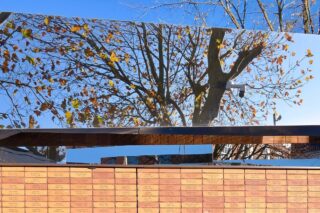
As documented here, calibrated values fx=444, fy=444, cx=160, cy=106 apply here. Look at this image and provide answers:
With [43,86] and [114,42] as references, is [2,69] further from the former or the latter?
[114,42]

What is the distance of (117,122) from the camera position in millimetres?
5598

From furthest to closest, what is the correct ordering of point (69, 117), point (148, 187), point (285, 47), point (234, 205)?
1. point (285, 47)
2. point (234, 205)
3. point (148, 187)
4. point (69, 117)

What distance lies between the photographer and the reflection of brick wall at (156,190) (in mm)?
5418

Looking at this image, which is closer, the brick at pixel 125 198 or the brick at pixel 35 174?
the brick at pixel 35 174

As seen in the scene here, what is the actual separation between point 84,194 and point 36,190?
58 cm

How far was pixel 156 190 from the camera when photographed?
18.3ft

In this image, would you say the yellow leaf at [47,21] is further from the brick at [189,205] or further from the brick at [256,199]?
the brick at [256,199]

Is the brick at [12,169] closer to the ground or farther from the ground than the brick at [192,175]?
farther from the ground

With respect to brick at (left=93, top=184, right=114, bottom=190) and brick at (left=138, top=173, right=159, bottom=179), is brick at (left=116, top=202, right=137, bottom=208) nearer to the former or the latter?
brick at (left=93, top=184, right=114, bottom=190)

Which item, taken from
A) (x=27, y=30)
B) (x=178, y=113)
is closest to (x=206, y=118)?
(x=178, y=113)

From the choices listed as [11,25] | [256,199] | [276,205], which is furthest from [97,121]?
[276,205]

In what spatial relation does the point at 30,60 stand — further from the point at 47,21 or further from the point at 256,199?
the point at 256,199

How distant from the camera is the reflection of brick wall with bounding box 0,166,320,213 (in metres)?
5.42

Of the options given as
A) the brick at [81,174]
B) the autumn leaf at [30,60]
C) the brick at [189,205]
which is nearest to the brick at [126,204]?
the brick at [81,174]
